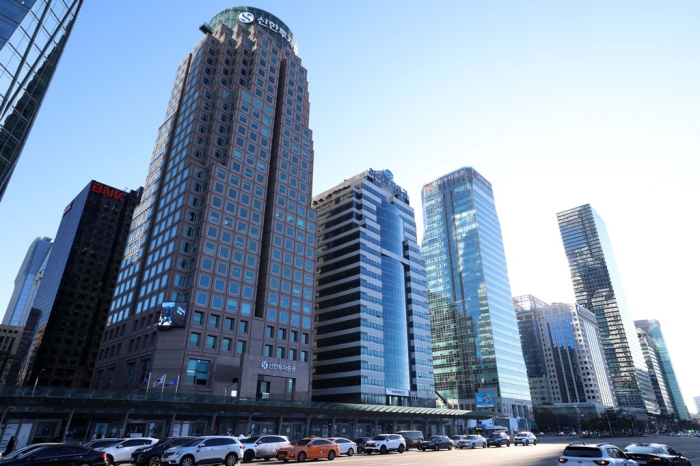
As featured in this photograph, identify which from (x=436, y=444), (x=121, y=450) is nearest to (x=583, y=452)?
(x=121, y=450)

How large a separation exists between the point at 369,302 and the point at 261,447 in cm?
7517

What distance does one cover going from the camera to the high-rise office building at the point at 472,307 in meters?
159

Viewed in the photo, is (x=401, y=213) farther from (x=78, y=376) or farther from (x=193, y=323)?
(x=78, y=376)

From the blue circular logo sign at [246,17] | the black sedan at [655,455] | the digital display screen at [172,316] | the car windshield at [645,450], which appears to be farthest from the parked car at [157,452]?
the blue circular logo sign at [246,17]

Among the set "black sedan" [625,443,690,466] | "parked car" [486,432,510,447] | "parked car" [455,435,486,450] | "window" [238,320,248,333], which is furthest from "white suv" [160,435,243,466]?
"window" [238,320,248,333]

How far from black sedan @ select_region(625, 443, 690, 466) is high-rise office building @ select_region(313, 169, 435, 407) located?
3085 inches

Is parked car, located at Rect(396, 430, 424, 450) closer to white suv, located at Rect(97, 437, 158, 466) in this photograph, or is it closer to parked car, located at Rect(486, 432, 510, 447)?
parked car, located at Rect(486, 432, 510, 447)

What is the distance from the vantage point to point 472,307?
554 feet

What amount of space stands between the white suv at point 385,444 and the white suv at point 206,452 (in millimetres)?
20440

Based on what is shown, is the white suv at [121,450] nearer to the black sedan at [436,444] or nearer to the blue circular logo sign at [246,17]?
the black sedan at [436,444]

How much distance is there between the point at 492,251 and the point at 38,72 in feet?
559

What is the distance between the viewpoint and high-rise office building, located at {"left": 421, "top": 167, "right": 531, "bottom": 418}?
159 metres

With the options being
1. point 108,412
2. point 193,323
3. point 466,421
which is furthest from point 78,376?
point 466,421

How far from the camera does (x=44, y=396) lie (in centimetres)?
4097
